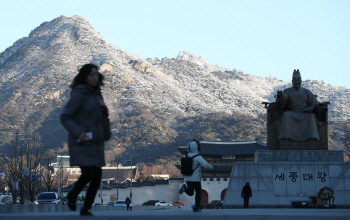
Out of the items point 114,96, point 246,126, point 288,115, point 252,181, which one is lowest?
point 252,181

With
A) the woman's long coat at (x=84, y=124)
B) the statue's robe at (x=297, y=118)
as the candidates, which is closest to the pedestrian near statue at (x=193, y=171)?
the woman's long coat at (x=84, y=124)

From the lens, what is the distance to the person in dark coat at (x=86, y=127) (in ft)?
24.7

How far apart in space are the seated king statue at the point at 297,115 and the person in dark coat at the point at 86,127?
49.3 ft

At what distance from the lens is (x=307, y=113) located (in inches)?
869

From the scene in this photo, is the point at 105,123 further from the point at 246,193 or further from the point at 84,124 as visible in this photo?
the point at 246,193

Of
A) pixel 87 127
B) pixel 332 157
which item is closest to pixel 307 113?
pixel 332 157

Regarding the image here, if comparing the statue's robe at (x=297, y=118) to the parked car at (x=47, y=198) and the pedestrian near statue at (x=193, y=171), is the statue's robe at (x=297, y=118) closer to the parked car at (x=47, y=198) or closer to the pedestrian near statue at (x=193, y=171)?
the pedestrian near statue at (x=193, y=171)

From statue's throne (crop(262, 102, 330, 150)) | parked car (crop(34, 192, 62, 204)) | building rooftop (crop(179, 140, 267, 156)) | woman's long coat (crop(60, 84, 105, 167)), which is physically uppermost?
building rooftop (crop(179, 140, 267, 156))

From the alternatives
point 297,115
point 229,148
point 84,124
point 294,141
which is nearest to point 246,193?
point 294,141

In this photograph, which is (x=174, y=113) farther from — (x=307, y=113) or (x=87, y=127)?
(x=87, y=127)

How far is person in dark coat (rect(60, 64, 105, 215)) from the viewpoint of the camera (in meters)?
7.52

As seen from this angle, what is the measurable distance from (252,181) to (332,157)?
343 centimetres

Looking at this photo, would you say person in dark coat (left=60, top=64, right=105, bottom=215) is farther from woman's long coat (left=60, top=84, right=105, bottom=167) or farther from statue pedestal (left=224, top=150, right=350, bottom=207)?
statue pedestal (left=224, top=150, right=350, bottom=207)

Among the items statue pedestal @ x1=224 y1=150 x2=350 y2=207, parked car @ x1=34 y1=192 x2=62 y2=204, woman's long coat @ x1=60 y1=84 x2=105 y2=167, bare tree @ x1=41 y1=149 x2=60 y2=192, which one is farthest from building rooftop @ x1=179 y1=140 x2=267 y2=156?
woman's long coat @ x1=60 y1=84 x2=105 y2=167
